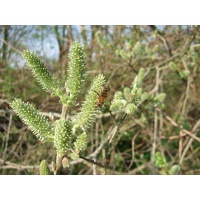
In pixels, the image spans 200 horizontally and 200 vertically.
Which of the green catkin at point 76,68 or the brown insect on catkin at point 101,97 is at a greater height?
the green catkin at point 76,68

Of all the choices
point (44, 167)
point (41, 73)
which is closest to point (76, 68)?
point (41, 73)

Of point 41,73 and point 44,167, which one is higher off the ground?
point 41,73

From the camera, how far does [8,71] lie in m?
3.36

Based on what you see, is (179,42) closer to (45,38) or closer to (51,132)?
(45,38)

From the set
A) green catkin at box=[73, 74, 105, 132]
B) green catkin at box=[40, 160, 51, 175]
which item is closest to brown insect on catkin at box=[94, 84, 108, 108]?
green catkin at box=[73, 74, 105, 132]

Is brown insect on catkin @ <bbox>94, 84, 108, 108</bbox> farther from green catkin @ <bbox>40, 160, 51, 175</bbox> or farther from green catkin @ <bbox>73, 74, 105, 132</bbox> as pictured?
green catkin @ <bbox>40, 160, 51, 175</bbox>

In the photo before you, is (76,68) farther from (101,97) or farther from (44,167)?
(44,167)

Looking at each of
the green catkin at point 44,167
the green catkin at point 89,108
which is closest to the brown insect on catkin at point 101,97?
the green catkin at point 89,108

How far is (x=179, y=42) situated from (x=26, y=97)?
4.94 ft

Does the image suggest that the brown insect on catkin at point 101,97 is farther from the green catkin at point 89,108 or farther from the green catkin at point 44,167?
the green catkin at point 44,167
